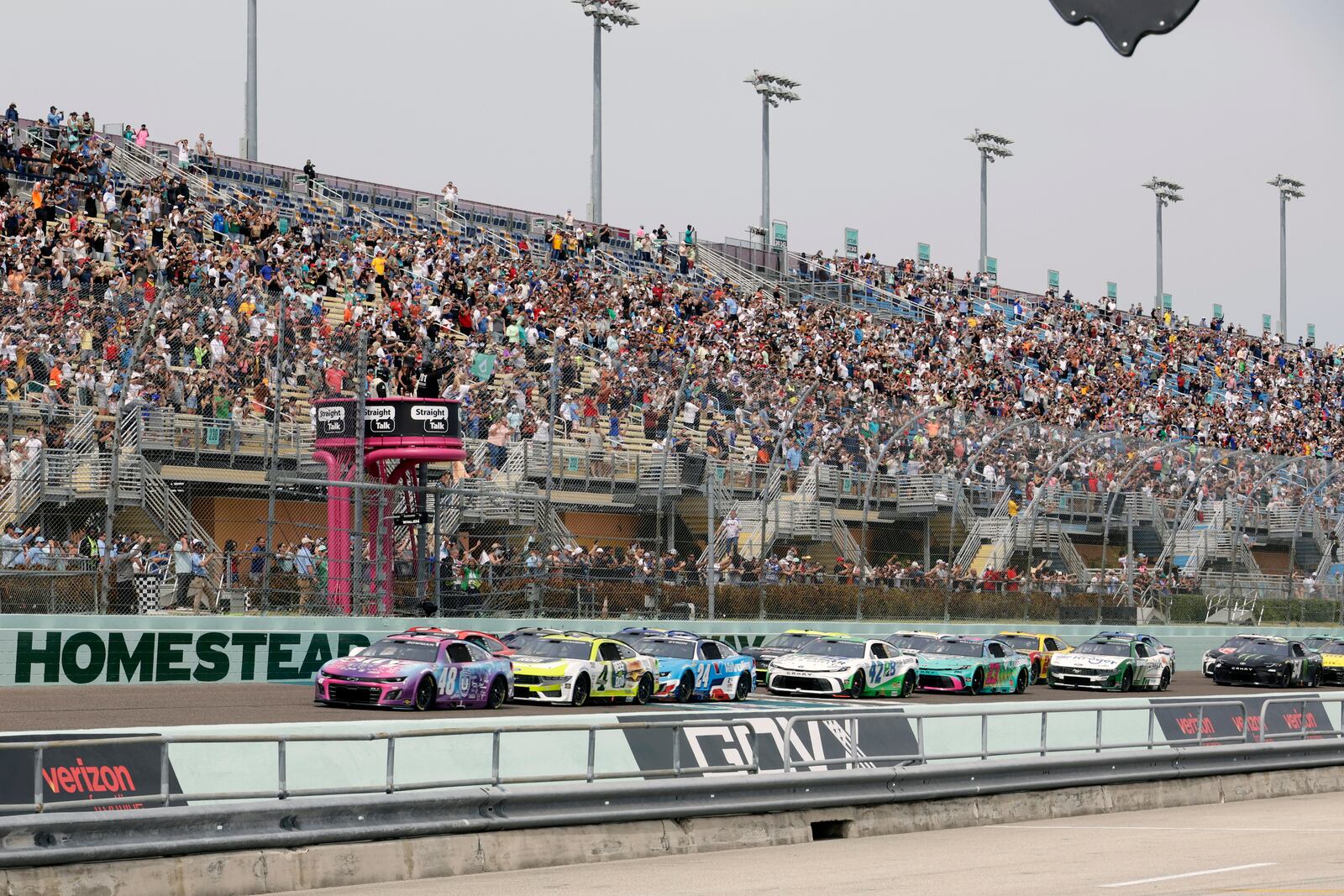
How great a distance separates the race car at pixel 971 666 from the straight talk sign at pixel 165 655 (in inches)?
381

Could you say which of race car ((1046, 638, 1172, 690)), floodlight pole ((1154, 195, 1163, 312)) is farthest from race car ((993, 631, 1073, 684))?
floodlight pole ((1154, 195, 1163, 312))

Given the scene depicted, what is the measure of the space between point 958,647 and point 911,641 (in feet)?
2.60

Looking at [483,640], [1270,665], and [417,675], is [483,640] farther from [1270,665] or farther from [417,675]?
[1270,665]

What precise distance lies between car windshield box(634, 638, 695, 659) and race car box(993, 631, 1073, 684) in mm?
8824

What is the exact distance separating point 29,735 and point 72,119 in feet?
97.1

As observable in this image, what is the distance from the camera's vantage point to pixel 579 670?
77.6ft

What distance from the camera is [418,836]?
12.4m

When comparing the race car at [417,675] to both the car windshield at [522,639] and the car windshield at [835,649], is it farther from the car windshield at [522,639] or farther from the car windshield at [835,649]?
the car windshield at [835,649]

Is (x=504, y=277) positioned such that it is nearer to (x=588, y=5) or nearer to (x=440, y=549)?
(x=440, y=549)

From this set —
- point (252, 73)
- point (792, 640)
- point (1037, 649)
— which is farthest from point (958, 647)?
point (252, 73)

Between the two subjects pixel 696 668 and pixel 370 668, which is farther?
pixel 696 668

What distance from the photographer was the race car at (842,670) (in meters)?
27.2

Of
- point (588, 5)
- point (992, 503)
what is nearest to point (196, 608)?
point (992, 503)

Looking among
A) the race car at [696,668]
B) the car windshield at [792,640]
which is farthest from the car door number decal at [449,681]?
the car windshield at [792,640]
